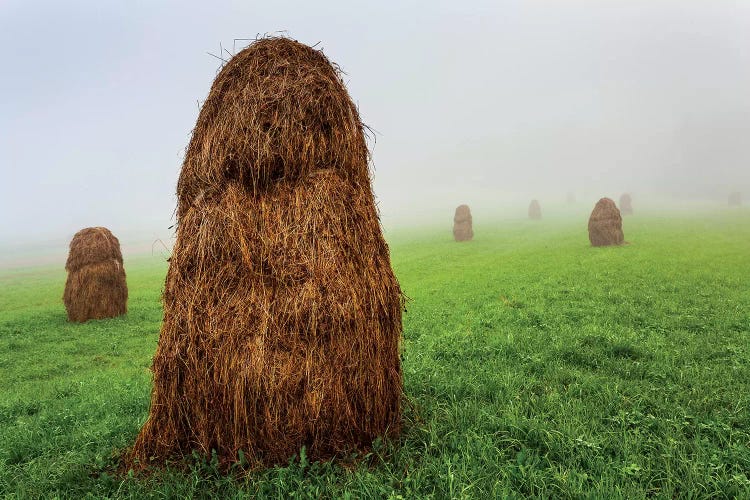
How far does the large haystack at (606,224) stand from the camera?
78.7 feet

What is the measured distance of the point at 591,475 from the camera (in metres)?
3.83

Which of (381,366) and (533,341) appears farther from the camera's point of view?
(533,341)

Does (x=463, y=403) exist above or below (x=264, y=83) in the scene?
below

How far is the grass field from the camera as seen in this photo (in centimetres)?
386

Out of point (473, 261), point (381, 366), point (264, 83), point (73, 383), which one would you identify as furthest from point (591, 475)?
point (473, 261)

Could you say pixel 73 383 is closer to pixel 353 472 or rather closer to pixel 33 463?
pixel 33 463

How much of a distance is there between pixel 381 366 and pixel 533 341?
5.32m

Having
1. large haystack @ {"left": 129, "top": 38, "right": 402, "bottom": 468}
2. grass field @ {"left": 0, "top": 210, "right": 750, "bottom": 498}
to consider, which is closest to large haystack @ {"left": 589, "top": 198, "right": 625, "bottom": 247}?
grass field @ {"left": 0, "top": 210, "right": 750, "bottom": 498}

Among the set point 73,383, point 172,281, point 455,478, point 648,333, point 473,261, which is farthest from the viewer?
point 473,261

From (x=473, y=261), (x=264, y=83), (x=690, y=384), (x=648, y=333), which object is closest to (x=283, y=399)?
(x=264, y=83)

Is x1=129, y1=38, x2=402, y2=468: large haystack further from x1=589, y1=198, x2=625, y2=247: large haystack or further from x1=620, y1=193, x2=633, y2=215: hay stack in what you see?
x1=620, y1=193, x2=633, y2=215: hay stack

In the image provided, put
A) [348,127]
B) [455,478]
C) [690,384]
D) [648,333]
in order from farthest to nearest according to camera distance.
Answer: [648,333], [690,384], [348,127], [455,478]

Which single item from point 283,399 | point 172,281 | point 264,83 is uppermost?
point 264,83

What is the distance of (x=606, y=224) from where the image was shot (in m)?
24.1
